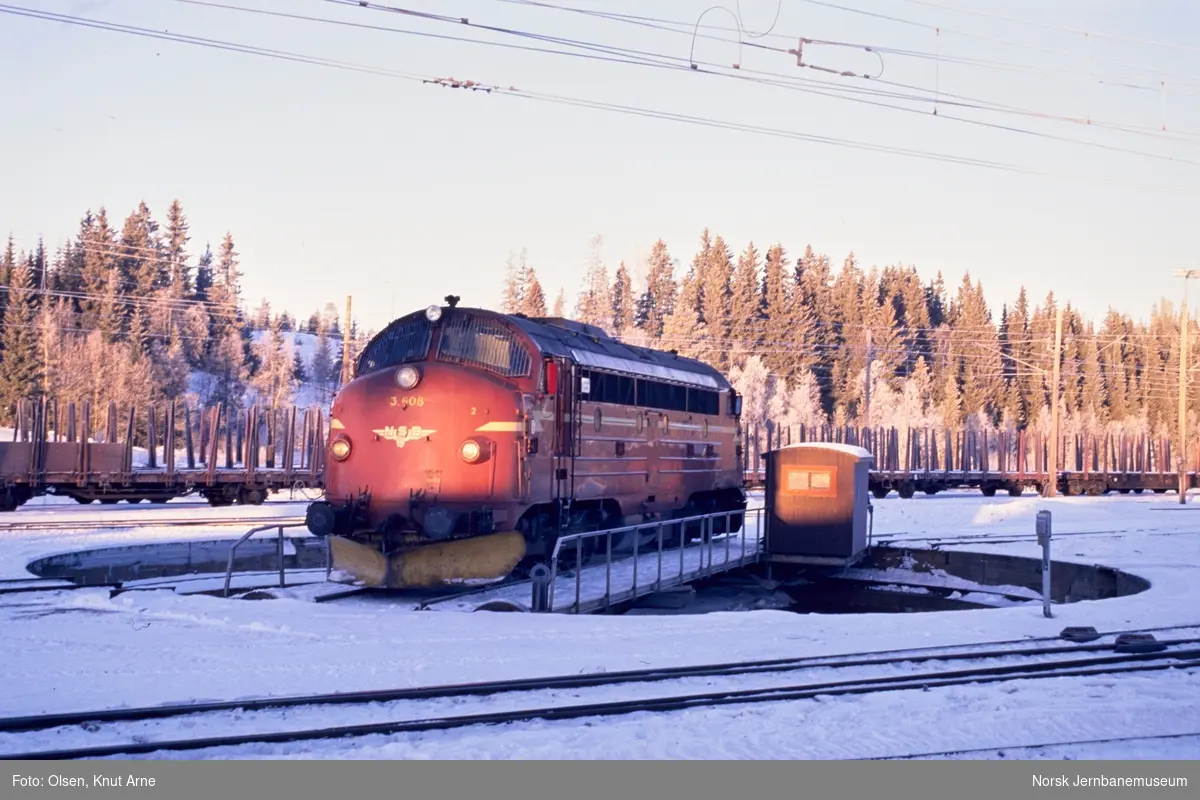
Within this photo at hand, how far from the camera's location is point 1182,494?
40250 mm

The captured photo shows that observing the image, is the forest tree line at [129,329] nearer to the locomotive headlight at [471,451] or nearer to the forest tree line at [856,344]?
the forest tree line at [856,344]

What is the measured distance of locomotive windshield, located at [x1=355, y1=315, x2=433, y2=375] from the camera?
1482cm

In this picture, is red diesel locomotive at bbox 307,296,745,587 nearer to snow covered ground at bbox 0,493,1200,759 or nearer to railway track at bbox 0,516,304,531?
snow covered ground at bbox 0,493,1200,759

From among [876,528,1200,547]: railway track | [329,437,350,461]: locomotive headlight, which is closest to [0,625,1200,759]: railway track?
[329,437,350,461]: locomotive headlight

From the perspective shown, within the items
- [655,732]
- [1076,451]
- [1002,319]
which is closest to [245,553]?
[655,732]

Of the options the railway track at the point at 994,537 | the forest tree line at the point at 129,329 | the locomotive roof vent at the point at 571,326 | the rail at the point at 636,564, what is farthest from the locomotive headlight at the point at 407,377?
the forest tree line at the point at 129,329

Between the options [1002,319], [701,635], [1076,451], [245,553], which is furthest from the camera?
[1002,319]

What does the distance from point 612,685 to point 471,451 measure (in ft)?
18.1

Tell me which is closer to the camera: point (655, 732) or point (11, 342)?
point (655, 732)

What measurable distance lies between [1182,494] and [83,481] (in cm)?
3994

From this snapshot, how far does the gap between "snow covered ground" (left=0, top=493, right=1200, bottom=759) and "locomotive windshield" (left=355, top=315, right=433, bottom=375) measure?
3621mm

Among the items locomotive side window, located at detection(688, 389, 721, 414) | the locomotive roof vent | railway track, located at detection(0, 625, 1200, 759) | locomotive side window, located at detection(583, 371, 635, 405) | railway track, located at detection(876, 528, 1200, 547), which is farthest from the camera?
railway track, located at detection(876, 528, 1200, 547)

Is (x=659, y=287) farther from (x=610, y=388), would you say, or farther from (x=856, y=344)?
(x=610, y=388)

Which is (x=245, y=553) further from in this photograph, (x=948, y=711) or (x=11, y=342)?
(x=11, y=342)
